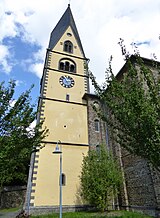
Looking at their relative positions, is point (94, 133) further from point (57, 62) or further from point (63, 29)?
point (63, 29)

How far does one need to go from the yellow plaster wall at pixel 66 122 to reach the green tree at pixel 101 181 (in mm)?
3443

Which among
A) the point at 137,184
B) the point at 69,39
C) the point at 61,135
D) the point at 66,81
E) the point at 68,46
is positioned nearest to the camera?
the point at 137,184

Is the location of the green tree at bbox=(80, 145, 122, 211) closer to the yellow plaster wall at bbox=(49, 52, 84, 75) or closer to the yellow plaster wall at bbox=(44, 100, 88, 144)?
the yellow plaster wall at bbox=(44, 100, 88, 144)

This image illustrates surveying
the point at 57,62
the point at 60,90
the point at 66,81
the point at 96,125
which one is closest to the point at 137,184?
the point at 96,125

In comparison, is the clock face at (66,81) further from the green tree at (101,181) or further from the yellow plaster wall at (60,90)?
the green tree at (101,181)

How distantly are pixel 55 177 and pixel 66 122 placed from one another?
4.77 metres

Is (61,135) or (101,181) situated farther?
(61,135)

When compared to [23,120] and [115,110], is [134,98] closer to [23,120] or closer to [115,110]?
[115,110]

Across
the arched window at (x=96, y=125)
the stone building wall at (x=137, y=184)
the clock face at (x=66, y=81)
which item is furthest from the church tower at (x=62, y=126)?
the stone building wall at (x=137, y=184)

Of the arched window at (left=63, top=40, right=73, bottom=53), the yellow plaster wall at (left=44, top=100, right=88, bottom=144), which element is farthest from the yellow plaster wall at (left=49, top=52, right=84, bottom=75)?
the yellow plaster wall at (left=44, top=100, right=88, bottom=144)

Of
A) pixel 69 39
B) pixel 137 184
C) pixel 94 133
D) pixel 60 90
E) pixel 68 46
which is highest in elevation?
pixel 69 39

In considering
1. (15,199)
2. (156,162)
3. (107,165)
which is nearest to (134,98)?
(156,162)

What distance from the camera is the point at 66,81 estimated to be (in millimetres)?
18750

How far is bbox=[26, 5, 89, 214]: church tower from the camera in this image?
12.6 m
